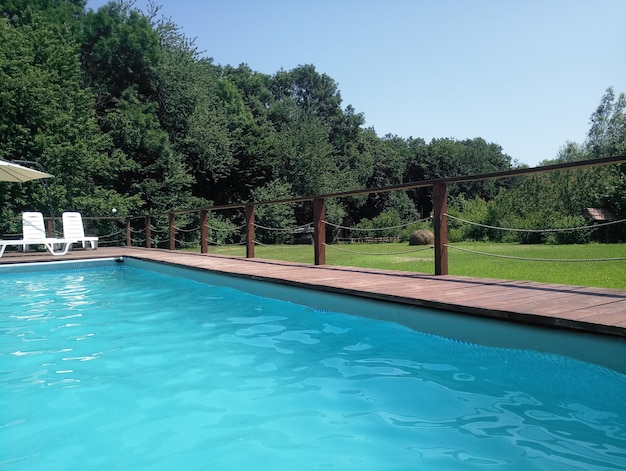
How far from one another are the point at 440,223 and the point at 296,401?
108 inches

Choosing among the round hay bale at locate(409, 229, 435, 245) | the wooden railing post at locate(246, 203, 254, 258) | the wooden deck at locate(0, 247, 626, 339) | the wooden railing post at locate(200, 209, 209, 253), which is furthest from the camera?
the round hay bale at locate(409, 229, 435, 245)

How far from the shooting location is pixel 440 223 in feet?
15.5

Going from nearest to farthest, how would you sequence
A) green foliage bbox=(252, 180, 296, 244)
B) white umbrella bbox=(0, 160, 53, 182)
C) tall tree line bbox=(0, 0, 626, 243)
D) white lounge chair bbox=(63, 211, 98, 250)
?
1. white umbrella bbox=(0, 160, 53, 182)
2. white lounge chair bbox=(63, 211, 98, 250)
3. tall tree line bbox=(0, 0, 626, 243)
4. green foliage bbox=(252, 180, 296, 244)

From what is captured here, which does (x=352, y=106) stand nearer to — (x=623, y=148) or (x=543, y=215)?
(x=623, y=148)

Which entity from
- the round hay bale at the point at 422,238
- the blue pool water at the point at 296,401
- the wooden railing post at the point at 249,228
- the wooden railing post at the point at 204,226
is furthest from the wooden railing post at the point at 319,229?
the round hay bale at the point at 422,238

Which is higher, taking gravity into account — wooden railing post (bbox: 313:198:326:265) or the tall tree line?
the tall tree line

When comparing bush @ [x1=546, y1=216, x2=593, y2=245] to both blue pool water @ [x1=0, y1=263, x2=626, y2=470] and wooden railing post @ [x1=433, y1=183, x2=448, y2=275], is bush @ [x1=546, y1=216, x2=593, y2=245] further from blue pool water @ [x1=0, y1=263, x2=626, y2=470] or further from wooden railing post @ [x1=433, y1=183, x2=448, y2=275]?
blue pool water @ [x1=0, y1=263, x2=626, y2=470]

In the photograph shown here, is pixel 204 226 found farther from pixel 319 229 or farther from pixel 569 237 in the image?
pixel 569 237

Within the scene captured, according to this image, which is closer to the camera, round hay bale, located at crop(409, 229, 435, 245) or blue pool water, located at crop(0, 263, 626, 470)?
blue pool water, located at crop(0, 263, 626, 470)

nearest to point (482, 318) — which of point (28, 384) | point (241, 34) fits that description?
point (28, 384)

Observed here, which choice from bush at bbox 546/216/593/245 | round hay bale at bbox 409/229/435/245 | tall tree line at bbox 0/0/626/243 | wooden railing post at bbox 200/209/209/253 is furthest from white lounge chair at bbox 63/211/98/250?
bush at bbox 546/216/593/245

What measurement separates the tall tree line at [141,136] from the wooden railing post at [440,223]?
11623 millimetres

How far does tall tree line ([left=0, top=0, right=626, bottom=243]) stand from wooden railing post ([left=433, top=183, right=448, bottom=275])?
11.6 m

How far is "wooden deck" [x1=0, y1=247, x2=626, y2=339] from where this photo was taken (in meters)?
2.67
